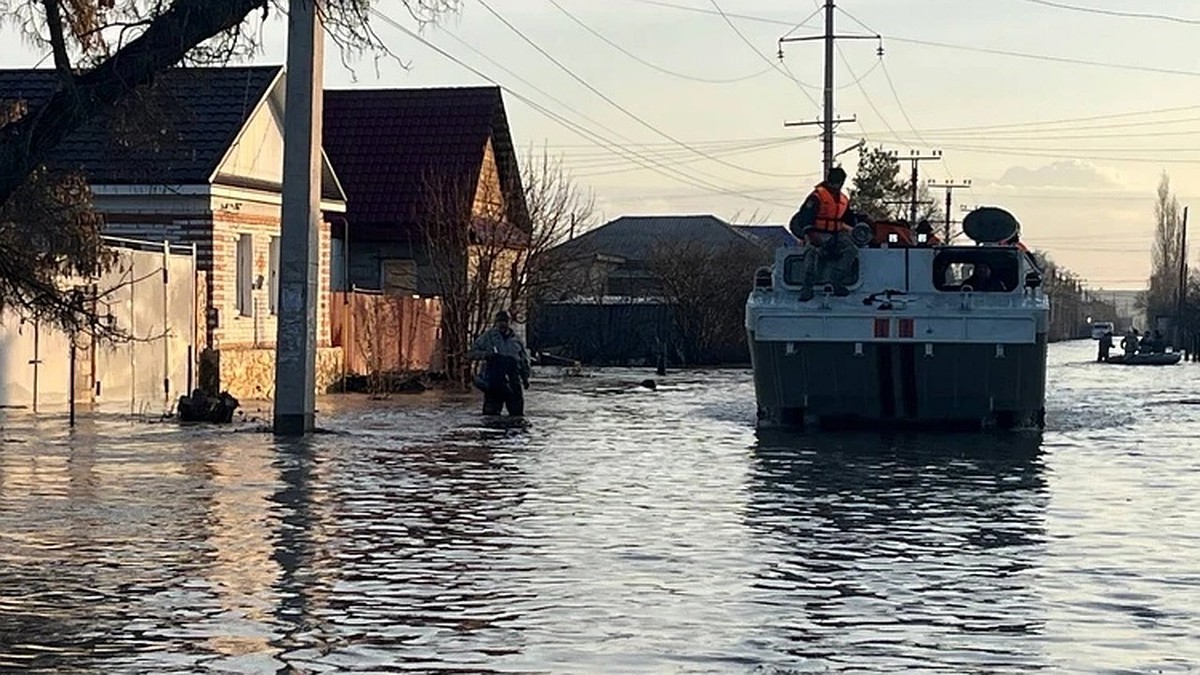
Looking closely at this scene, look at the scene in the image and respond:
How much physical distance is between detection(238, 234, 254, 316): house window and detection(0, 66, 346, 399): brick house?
16 millimetres

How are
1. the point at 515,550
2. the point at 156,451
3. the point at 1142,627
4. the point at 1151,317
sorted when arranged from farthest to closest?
the point at 1151,317 → the point at 156,451 → the point at 515,550 → the point at 1142,627

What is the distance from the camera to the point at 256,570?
38.0 feet

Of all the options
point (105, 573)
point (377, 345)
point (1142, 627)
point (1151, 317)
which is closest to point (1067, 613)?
point (1142, 627)

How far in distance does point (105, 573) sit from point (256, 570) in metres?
0.83

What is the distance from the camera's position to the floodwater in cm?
918

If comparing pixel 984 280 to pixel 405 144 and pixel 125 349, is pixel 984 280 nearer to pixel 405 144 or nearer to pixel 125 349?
pixel 125 349

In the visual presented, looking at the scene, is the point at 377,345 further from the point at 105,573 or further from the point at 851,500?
the point at 105,573

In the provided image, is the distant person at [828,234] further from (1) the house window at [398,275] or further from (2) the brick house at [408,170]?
(1) the house window at [398,275]

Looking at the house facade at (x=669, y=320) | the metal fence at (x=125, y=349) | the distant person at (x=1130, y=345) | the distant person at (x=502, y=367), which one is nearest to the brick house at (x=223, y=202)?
the metal fence at (x=125, y=349)

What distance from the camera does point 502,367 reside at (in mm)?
27188

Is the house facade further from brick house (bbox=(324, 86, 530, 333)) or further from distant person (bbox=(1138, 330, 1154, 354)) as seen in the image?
distant person (bbox=(1138, 330, 1154, 354))

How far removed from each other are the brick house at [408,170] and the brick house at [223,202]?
995 centimetres

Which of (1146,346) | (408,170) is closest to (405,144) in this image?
(408,170)

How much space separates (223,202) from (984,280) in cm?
1264
